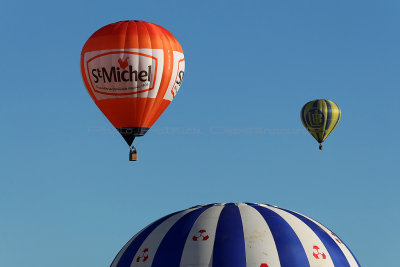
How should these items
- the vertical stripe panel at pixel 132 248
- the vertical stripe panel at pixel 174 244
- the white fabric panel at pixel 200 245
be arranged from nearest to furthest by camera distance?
the white fabric panel at pixel 200 245, the vertical stripe panel at pixel 174 244, the vertical stripe panel at pixel 132 248

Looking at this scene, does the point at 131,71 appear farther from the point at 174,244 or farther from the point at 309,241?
the point at 309,241

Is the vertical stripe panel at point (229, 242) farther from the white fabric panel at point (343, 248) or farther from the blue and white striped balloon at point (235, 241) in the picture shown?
the white fabric panel at point (343, 248)

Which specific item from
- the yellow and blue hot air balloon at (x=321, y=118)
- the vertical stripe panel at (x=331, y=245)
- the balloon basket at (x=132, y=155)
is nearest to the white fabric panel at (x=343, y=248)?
the vertical stripe panel at (x=331, y=245)

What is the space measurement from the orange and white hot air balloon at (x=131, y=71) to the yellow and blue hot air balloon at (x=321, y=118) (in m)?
22.7

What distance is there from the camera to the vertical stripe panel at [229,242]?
37.5m

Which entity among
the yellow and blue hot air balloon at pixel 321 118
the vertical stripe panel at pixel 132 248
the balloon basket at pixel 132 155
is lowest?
the vertical stripe panel at pixel 132 248

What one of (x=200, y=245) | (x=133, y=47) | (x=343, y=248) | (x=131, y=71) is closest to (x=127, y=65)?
(x=131, y=71)

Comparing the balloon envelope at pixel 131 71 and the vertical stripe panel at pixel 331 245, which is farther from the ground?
the balloon envelope at pixel 131 71

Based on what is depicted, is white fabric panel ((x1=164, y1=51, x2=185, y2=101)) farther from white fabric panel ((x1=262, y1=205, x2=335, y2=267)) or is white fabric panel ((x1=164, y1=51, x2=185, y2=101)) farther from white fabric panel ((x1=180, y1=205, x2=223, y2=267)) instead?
white fabric panel ((x1=262, y1=205, x2=335, y2=267))

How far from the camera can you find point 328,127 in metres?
68.2

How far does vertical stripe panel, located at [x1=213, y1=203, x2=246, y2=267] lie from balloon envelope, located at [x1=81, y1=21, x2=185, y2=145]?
9.04 meters

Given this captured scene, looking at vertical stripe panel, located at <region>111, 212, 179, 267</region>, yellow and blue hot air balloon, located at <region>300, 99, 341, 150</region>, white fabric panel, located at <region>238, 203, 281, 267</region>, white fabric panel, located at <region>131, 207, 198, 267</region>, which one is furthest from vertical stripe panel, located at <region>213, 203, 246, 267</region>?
yellow and blue hot air balloon, located at <region>300, 99, 341, 150</region>

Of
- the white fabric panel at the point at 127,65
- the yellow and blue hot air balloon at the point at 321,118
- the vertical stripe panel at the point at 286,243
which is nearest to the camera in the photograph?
the vertical stripe panel at the point at 286,243

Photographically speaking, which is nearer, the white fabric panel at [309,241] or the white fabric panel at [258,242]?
the white fabric panel at [258,242]
